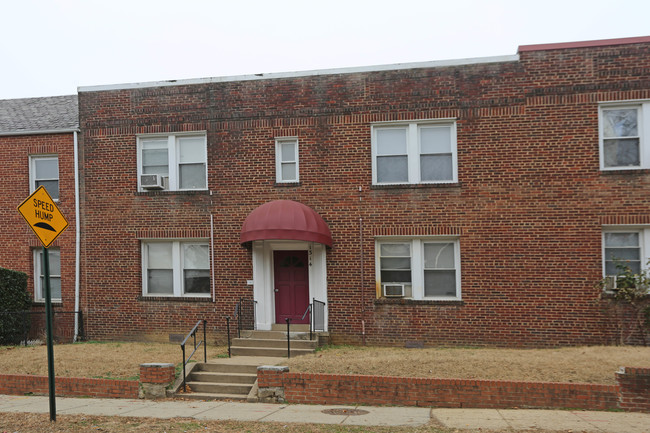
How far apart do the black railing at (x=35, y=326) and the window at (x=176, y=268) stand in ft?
7.24

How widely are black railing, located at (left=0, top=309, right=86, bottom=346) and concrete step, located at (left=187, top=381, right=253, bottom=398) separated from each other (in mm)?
6283

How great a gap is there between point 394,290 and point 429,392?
16.9 feet

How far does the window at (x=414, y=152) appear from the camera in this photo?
15430 mm

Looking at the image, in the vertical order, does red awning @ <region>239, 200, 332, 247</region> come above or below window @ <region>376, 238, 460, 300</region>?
above

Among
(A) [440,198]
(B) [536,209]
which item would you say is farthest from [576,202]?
(A) [440,198]

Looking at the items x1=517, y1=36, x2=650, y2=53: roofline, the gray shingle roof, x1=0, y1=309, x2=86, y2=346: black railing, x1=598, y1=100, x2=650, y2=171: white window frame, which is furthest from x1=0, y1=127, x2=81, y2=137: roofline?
x1=598, y1=100, x2=650, y2=171: white window frame

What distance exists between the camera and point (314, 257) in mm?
15805

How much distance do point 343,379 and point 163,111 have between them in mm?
9309

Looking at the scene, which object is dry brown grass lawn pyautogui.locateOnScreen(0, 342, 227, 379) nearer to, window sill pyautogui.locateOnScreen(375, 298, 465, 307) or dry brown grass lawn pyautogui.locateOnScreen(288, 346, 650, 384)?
dry brown grass lawn pyautogui.locateOnScreen(288, 346, 650, 384)

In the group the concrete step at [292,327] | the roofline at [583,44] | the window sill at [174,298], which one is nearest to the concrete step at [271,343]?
the concrete step at [292,327]

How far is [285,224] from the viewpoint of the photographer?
14.6 m

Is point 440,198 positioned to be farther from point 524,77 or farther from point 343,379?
point 343,379

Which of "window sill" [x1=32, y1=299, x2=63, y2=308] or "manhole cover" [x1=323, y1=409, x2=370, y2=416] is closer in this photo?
"manhole cover" [x1=323, y1=409, x2=370, y2=416]

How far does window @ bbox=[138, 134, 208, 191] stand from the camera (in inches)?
656
